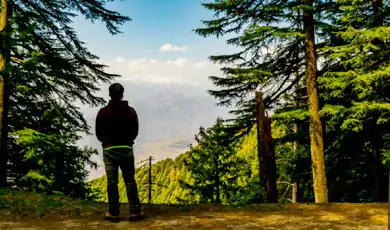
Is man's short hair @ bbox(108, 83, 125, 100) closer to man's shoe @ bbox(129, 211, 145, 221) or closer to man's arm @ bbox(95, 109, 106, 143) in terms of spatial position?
man's arm @ bbox(95, 109, 106, 143)

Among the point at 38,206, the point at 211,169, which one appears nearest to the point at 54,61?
the point at 38,206

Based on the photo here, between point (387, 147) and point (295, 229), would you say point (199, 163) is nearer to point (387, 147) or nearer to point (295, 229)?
point (387, 147)

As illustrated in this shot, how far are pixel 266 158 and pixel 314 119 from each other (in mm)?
2654

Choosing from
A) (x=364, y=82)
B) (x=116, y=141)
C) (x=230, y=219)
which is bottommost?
(x=230, y=219)

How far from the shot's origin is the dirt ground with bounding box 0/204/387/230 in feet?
17.9

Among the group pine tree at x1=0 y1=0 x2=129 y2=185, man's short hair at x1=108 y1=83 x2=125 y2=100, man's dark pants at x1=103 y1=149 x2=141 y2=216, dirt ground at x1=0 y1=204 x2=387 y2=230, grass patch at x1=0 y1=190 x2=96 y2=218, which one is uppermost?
pine tree at x1=0 y1=0 x2=129 y2=185

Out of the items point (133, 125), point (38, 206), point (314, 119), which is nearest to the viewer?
point (133, 125)

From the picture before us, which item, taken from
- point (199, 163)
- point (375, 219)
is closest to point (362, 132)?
point (375, 219)

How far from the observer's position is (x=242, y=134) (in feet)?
45.4

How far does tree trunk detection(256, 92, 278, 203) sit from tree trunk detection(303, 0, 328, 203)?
208 centimetres

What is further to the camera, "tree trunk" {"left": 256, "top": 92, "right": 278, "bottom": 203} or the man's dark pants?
"tree trunk" {"left": 256, "top": 92, "right": 278, "bottom": 203}

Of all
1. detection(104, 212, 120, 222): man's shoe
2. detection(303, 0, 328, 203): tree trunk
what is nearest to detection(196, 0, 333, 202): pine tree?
detection(303, 0, 328, 203): tree trunk

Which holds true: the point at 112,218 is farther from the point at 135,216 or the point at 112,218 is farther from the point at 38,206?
the point at 38,206

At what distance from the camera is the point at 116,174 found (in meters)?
5.73
